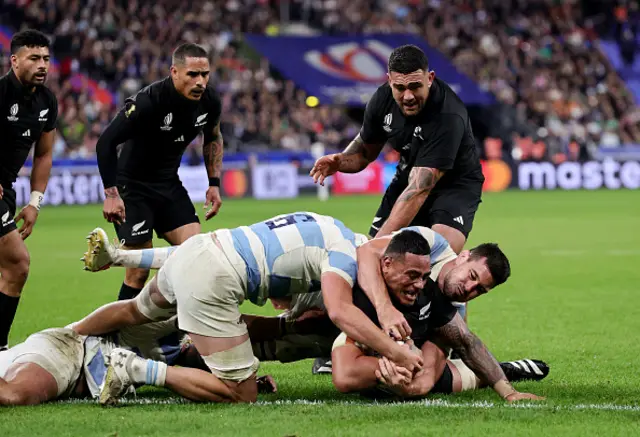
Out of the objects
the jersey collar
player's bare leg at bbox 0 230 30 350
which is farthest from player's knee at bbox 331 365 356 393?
the jersey collar

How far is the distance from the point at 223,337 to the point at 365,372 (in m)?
0.92

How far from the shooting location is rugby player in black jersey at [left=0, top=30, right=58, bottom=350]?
8680 mm

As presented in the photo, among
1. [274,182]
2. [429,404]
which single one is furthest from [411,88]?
[274,182]

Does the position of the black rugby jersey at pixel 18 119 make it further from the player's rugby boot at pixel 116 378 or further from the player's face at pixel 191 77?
the player's rugby boot at pixel 116 378

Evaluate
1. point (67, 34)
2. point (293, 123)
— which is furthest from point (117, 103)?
point (293, 123)

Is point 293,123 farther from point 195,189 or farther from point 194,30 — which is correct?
point 195,189

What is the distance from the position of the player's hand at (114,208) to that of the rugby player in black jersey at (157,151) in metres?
0.02

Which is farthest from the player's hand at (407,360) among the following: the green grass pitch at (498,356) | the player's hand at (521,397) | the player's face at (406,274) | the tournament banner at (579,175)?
the tournament banner at (579,175)

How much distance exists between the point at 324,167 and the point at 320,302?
215 cm

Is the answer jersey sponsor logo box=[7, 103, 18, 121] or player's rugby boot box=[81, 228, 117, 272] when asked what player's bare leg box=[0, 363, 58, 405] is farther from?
jersey sponsor logo box=[7, 103, 18, 121]

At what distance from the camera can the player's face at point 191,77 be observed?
9.27 metres

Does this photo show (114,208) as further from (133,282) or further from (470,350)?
(470,350)

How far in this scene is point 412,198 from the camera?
851cm

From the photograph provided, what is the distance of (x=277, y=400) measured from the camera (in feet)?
23.2
